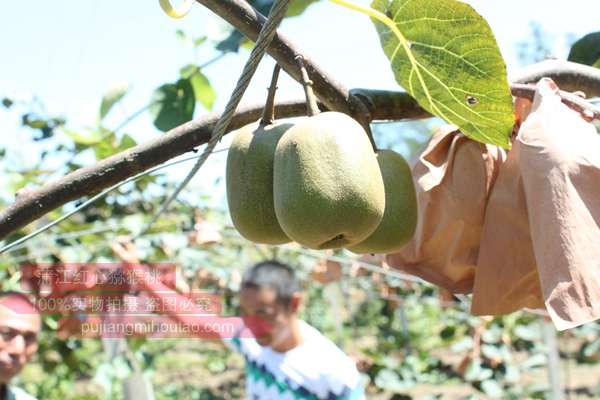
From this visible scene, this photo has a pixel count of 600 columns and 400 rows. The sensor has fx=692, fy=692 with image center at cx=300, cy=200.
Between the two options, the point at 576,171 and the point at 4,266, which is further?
the point at 4,266

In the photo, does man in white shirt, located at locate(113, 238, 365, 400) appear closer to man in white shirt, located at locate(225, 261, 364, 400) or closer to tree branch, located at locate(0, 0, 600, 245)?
man in white shirt, located at locate(225, 261, 364, 400)

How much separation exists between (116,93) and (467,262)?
124 centimetres

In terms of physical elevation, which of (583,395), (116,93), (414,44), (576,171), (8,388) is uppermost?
(116,93)

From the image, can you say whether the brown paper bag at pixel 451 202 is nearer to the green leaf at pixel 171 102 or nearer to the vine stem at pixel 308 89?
the vine stem at pixel 308 89

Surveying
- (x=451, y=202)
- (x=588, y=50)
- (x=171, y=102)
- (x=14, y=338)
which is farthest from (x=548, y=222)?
(x=14, y=338)

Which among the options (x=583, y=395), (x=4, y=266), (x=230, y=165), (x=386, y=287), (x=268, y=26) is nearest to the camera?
(x=268, y=26)

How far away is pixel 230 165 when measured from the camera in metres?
0.62

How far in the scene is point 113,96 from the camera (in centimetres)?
178

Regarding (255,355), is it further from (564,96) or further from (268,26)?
(268,26)

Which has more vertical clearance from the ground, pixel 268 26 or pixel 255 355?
pixel 268 26

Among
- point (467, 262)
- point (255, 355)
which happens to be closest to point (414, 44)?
point (467, 262)

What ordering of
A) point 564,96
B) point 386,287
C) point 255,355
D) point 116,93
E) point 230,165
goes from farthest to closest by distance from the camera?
1. point 386,287
2. point 255,355
3. point 116,93
4. point 564,96
5. point 230,165

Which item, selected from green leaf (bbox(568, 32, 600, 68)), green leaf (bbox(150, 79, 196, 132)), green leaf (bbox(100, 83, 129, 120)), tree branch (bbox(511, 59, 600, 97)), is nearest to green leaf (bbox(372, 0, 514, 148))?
tree branch (bbox(511, 59, 600, 97))

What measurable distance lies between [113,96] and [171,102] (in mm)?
573
